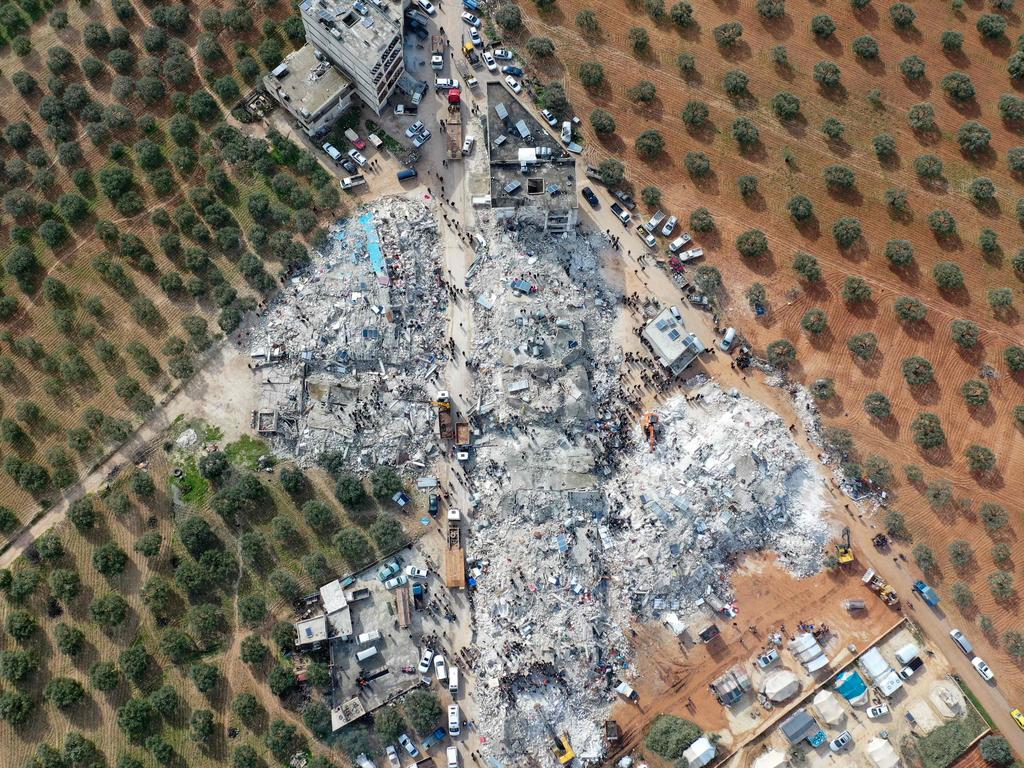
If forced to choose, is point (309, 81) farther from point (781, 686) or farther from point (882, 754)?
point (882, 754)

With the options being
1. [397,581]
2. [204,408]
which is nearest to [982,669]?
[397,581]

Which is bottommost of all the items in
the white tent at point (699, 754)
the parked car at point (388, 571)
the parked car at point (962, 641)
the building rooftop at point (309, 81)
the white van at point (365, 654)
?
the white tent at point (699, 754)

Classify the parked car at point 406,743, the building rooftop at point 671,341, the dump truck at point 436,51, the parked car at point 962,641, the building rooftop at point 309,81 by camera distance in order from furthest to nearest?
1. the dump truck at point 436,51
2. the building rooftop at point 309,81
3. the building rooftop at point 671,341
4. the parked car at point 962,641
5. the parked car at point 406,743

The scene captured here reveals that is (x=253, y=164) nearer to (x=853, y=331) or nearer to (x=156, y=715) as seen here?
(x=156, y=715)

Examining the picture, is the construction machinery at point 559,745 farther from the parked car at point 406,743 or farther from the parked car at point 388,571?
the parked car at point 388,571

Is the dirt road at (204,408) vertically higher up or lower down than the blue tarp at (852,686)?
higher up

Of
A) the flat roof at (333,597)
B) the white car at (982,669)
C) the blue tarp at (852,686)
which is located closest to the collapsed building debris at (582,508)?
the blue tarp at (852,686)

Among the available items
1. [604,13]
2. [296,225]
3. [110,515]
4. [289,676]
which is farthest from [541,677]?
[604,13]

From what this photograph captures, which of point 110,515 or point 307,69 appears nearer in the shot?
point 110,515
